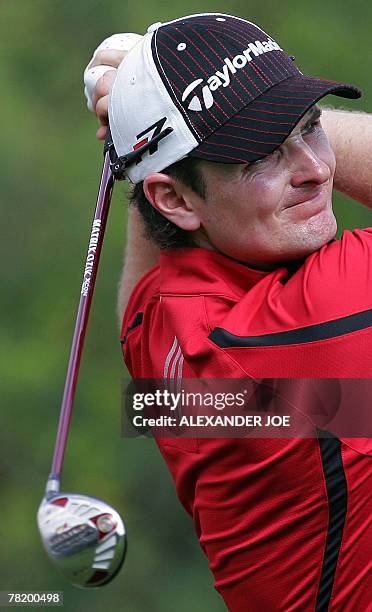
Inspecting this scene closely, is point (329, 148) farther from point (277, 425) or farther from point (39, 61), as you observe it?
point (39, 61)

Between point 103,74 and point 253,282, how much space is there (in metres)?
0.67

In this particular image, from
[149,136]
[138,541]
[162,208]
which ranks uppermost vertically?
[149,136]

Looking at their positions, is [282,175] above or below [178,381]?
above

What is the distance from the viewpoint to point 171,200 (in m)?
2.17

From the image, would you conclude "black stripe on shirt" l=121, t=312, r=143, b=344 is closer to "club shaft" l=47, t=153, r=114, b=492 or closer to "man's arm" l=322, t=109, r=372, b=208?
"club shaft" l=47, t=153, r=114, b=492

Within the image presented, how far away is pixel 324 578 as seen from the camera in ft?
6.66

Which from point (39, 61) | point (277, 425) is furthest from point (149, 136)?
point (39, 61)

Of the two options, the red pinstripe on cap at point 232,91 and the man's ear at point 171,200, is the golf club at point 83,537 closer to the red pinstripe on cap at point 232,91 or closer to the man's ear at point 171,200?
the man's ear at point 171,200

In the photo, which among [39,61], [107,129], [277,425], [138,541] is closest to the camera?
[277,425]

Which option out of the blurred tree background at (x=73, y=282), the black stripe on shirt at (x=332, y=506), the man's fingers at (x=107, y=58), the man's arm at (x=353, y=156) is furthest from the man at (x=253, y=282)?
the blurred tree background at (x=73, y=282)

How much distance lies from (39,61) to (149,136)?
13.3ft

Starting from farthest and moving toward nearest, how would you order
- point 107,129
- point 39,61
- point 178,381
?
point 39,61, point 107,129, point 178,381

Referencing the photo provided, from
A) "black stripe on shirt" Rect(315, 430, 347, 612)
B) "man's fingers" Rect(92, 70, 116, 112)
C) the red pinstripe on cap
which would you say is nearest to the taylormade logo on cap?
the red pinstripe on cap

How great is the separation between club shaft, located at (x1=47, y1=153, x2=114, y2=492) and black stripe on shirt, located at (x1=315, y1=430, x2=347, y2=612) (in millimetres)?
552
